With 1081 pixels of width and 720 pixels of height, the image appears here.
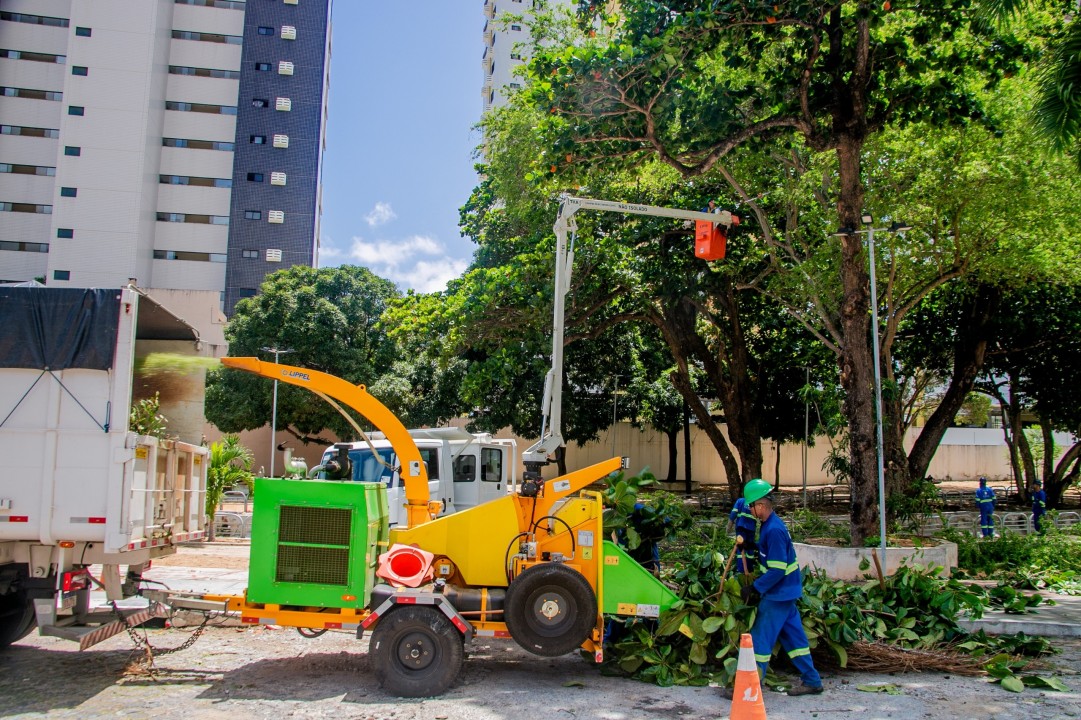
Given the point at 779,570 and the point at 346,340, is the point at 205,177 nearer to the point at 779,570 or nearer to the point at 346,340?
the point at 346,340

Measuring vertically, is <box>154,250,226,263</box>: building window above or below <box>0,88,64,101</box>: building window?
below

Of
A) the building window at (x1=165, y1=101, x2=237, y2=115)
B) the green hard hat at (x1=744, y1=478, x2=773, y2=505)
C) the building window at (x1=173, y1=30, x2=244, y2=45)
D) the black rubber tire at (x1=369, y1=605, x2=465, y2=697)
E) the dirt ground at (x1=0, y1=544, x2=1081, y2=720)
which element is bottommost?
the dirt ground at (x1=0, y1=544, x2=1081, y2=720)

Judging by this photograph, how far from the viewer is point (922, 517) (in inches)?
659

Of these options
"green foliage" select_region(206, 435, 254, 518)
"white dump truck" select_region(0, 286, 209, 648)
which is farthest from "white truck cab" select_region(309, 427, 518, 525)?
"white dump truck" select_region(0, 286, 209, 648)

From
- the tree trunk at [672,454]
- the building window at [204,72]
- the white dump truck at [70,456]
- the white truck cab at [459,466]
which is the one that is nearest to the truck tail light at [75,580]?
the white dump truck at [70,456]

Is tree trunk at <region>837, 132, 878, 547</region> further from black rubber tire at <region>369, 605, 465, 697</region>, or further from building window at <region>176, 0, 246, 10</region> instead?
building window at <region>176, 0, 246, 10</region>

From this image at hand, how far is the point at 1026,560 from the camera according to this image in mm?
14391

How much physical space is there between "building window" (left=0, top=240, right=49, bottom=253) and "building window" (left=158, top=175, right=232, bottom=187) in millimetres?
8415

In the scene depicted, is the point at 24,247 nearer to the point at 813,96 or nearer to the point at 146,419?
the point at 813,96

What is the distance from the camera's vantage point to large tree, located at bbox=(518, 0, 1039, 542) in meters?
12.2

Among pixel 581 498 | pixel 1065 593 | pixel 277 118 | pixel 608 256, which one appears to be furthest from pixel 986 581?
pixel 277 118

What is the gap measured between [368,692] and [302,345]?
34031mm

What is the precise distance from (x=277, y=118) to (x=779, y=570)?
186ft

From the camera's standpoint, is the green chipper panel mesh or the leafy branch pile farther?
the leafy branch pile
